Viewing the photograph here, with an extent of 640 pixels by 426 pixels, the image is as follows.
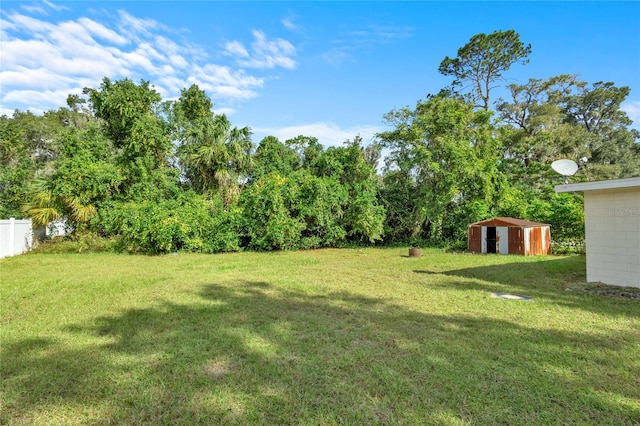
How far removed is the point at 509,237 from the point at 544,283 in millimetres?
6158

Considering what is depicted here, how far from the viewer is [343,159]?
1520 centimetres

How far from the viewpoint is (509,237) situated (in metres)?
12.2

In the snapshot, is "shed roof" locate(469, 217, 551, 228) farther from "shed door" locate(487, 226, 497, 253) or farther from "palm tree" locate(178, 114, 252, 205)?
"palm tree" locate(178, 114, 252, 205)

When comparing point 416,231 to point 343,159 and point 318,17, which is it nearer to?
point 343,159

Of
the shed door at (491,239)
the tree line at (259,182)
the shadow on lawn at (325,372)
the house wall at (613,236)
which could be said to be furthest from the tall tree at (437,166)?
the shadow on lawn at (325,372)

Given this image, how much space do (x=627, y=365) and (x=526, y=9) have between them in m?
9.67

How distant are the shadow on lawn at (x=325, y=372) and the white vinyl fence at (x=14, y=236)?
32.8ft

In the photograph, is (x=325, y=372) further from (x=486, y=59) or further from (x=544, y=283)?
(x=486, y=59)

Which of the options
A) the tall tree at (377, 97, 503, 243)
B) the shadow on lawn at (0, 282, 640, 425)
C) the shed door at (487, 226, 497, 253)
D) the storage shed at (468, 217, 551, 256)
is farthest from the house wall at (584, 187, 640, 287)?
the tall tree at (377, 97, 503, 243)

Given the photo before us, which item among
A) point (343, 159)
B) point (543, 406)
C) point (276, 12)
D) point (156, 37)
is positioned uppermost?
point (276, 12)

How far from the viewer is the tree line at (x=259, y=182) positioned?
490 inches

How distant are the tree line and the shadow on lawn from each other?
8.91 metres

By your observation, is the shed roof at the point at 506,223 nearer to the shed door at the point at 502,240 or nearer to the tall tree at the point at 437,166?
the shed door at the point at 502,240

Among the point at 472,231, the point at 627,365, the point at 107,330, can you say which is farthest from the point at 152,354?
the point at 472,231
